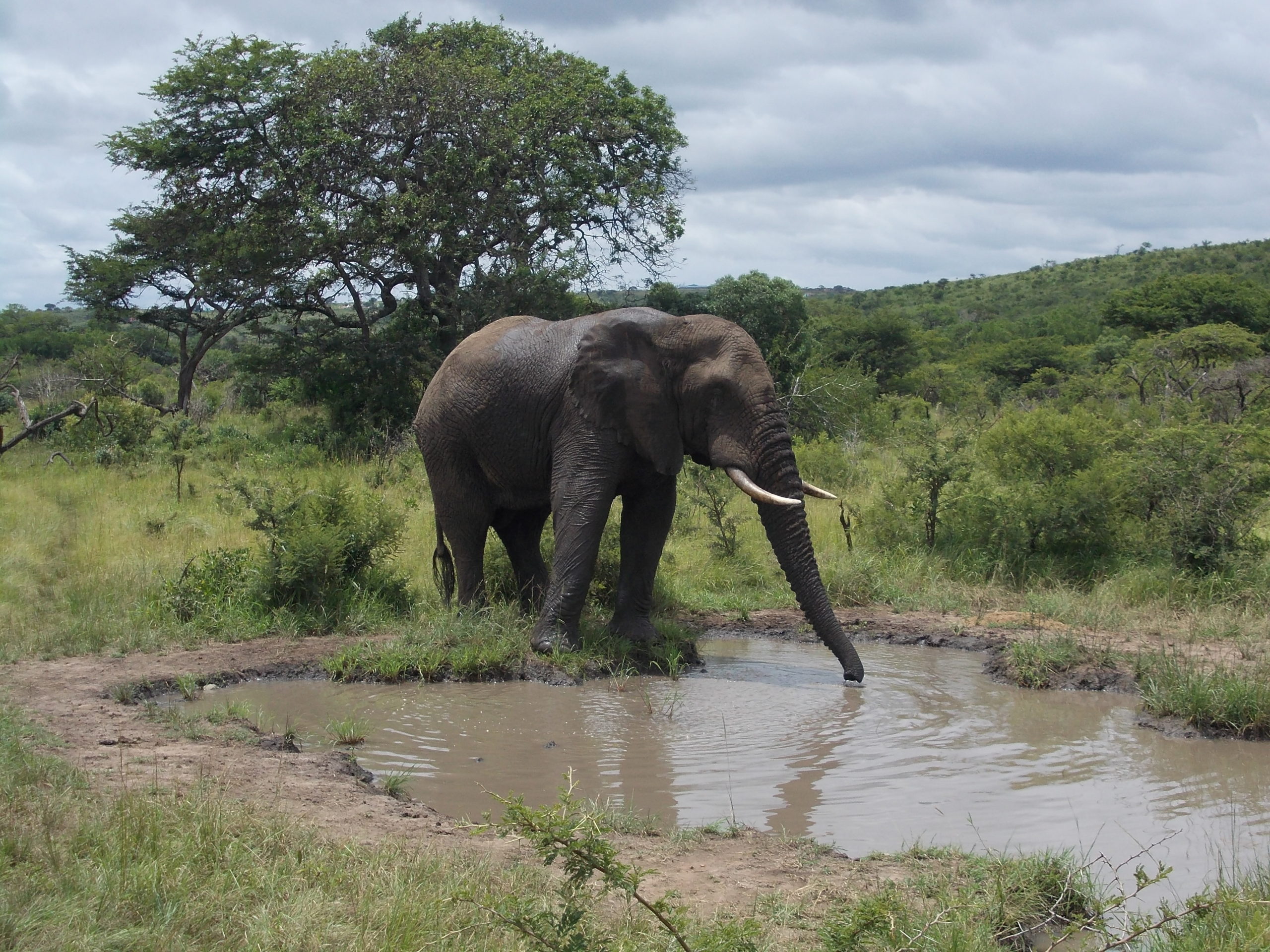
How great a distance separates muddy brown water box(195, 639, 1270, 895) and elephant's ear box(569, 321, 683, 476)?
1.71 meters

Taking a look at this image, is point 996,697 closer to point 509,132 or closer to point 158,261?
point 509,132

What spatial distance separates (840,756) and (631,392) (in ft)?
10.0

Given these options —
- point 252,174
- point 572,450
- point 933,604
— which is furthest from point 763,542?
point 252,174

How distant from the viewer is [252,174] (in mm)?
22047

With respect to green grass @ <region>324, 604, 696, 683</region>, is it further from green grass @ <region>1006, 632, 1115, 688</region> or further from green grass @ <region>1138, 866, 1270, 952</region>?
green grass @ <region>1138, 866, 1270, 952</region>

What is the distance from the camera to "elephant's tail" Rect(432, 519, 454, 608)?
1022 cm

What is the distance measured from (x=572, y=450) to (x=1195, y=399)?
30.7 feet

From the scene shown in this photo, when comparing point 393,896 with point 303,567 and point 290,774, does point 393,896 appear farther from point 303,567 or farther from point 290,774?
point 303,567

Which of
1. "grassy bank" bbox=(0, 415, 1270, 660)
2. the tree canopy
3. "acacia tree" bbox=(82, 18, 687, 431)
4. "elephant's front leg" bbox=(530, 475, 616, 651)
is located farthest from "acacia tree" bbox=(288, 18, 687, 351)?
the tree canopy

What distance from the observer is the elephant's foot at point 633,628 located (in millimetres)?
9281

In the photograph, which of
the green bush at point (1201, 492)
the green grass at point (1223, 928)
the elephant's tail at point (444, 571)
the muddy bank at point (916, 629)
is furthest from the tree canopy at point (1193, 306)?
the green grass at point (1223, 928)

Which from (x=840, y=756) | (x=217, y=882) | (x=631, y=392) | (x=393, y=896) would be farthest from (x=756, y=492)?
(x=217, y=882)

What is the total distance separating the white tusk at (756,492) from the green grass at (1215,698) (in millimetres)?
2553

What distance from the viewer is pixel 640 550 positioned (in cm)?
931
